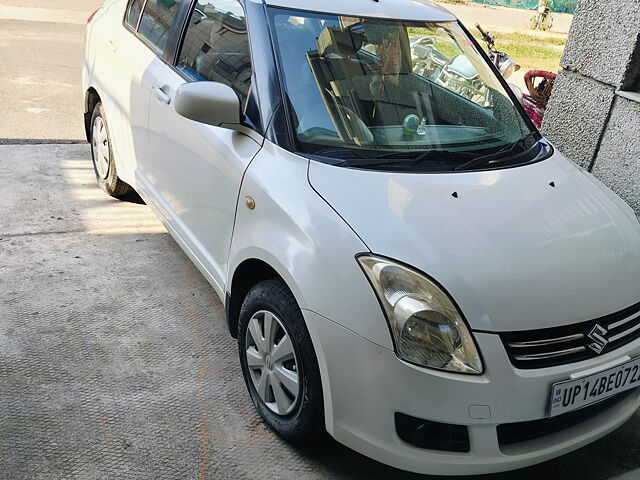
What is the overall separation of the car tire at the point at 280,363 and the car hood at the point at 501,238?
17.0 inches

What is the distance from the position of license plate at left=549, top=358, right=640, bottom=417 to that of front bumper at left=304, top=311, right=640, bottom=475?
0.03 meters

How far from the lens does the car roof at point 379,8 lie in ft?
10.4

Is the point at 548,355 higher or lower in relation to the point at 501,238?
lower

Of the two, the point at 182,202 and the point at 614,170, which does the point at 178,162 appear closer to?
the point at 182,202

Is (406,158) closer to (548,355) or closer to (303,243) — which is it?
(303,243)

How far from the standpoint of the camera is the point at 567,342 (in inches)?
91.4

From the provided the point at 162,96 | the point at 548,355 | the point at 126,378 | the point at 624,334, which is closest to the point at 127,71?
the point at 162,96

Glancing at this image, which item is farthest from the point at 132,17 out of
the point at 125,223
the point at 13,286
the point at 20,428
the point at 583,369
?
the point at 583,369

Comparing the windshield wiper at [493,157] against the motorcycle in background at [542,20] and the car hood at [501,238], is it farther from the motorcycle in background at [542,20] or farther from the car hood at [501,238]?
the motorcycle in background at [542,20]

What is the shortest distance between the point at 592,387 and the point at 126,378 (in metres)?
1.93

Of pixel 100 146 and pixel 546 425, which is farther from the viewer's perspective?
pixel 100 146

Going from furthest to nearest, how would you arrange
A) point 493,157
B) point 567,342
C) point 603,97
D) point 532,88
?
point 532,88 → point 603,97 → point 493,157 → point 567,342

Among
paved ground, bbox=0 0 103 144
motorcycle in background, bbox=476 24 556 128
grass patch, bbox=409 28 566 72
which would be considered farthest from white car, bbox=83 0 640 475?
grass patch, bbox=409 28 566 72

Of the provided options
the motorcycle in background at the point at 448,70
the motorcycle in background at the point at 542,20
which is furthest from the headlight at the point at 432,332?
the motorcycle in background at the point at 542,20
